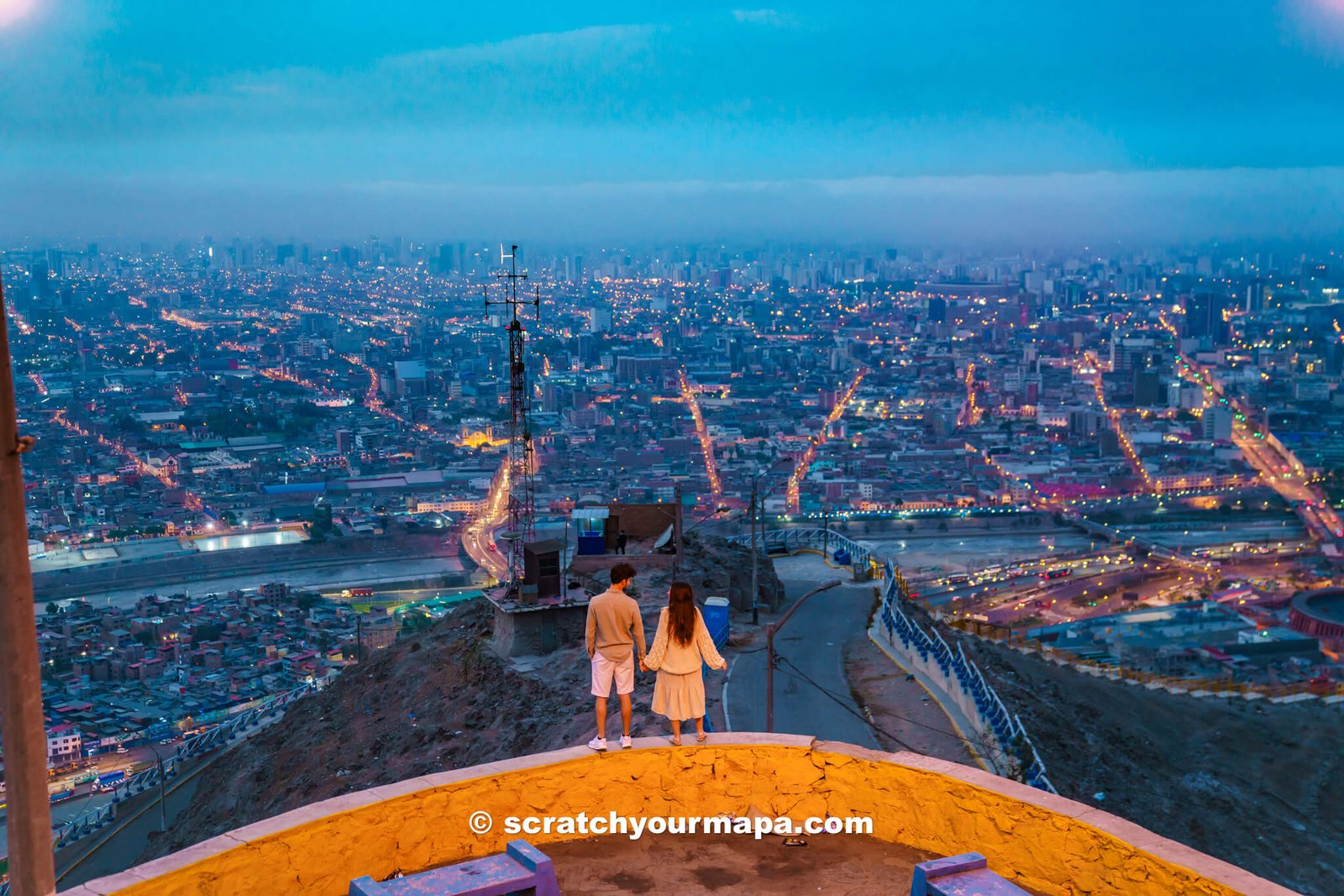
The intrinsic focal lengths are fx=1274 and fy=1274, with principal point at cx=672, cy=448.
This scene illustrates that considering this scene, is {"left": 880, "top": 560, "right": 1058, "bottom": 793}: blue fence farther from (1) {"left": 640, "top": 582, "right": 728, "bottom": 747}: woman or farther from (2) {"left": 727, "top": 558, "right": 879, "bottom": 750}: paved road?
(1) {"left": 640, "top": 582, "right": 728, "bottom": 747}: woman

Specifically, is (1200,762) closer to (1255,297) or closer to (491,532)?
(491,532)

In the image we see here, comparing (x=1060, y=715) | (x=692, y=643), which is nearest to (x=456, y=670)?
(x=1060, y=715)

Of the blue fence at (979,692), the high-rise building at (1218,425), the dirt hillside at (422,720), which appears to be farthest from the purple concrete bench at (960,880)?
the high-rise building at (1218,425)

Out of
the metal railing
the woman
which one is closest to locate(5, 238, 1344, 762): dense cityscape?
the metal railing

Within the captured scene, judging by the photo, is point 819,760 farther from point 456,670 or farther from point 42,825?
point 456,670

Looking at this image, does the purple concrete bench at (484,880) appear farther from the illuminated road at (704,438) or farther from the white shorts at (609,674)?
the illuminated road at (704,438)

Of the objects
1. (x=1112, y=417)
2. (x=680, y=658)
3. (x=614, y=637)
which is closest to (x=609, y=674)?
(x=614, y=637)

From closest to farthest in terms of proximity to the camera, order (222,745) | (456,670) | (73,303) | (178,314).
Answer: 1. (456,670)
2. (222,745)
3. (73,303)
4. (178,314)
